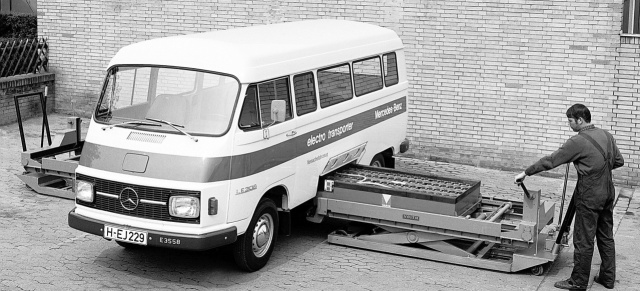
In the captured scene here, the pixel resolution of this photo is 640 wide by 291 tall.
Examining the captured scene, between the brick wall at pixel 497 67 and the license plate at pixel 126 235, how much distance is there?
709cm

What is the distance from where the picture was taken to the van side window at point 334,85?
1056cm

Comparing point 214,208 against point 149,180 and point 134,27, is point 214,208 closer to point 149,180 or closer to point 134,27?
point 149,180

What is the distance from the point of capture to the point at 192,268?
375 inches

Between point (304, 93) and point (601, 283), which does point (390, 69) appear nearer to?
point (304, 93)

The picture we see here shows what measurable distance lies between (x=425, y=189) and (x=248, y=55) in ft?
8.56

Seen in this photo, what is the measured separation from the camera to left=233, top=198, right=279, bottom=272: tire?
30.2 feet

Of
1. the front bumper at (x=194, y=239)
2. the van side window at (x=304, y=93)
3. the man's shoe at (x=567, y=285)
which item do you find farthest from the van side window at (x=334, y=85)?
the man's shoe at (x=567, y=285)

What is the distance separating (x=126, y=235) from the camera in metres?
→ 8.80

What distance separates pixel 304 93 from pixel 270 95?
2.47 ft

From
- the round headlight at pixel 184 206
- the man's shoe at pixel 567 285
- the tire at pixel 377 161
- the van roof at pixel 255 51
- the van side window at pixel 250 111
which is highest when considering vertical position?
the van roof at pixel 255 51

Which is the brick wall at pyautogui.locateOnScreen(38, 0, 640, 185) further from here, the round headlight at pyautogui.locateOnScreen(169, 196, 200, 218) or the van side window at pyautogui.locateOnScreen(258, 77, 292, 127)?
the round headlight at pyautogui.locateOnScreen(169, 196, 200, 218)

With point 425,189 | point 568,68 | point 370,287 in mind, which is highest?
point 568,68

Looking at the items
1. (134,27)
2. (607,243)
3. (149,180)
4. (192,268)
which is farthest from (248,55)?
(134,27)

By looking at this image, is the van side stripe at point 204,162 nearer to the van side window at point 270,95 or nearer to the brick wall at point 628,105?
the van side window at point 270,95
